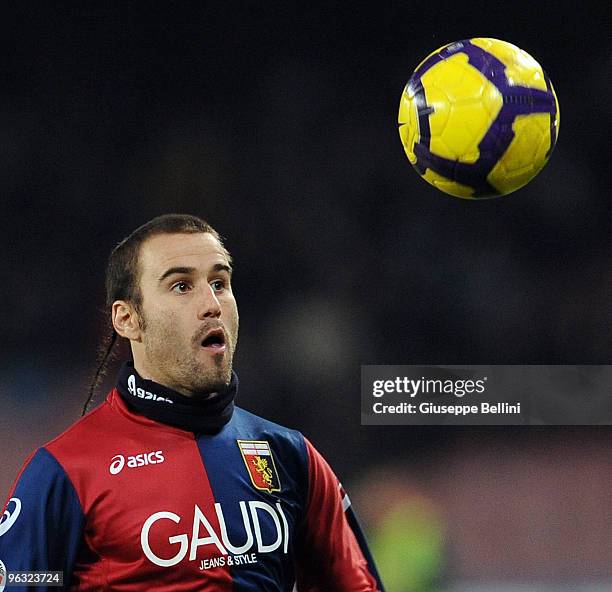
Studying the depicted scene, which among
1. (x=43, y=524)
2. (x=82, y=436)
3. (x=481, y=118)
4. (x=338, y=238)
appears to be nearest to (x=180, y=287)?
(x=82, y=436)

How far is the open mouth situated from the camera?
6.89 feet

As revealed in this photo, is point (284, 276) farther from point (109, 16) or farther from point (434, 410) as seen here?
point (109, 16)

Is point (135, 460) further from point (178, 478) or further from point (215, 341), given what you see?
point (215, 341)

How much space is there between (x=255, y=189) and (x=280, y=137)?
0.25 meters

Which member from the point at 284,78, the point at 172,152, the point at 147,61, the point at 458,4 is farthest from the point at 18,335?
the point at 458,4

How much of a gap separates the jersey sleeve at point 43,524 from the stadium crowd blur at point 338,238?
2.30 meters

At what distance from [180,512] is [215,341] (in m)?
0.36

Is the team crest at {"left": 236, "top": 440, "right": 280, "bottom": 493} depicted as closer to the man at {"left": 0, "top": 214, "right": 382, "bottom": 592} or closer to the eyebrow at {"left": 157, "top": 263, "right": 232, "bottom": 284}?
the man at {"left": 0, "top": 214, "right": 382, "bottom": 592}

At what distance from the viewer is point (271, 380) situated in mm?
4262

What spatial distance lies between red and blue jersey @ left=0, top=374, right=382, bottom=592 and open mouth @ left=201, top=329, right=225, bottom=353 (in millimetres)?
181

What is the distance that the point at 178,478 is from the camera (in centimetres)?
206

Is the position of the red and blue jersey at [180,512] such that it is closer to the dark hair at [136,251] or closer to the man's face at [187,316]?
the man's face at [187,316]

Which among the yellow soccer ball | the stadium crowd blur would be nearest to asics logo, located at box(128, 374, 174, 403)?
the yellow soccer ball

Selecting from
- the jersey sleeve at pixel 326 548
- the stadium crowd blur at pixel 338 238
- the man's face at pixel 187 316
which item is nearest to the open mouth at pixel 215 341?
the man's face at pixel 187 316
